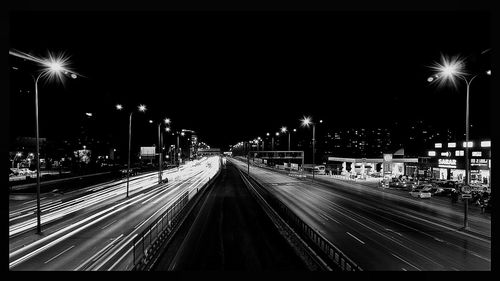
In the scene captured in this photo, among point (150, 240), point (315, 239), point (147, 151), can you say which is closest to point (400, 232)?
point (315, 239)

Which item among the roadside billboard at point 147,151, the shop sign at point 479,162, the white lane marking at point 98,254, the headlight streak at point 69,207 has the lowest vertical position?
the headlight streak at point 69,207

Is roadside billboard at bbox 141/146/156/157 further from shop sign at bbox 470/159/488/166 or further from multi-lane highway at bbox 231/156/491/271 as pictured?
shop sign at bbox 470/159/488/166

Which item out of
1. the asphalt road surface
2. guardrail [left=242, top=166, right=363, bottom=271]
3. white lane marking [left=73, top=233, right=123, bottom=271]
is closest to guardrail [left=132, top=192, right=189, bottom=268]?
the asphalt road surface

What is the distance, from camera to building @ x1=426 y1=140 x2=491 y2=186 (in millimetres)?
50625

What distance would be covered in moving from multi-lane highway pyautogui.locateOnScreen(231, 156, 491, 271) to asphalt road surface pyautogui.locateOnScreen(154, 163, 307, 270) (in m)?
3.65

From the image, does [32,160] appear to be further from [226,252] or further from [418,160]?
[418,160]

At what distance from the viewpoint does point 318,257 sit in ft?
47.8

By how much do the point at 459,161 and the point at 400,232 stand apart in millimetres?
43281

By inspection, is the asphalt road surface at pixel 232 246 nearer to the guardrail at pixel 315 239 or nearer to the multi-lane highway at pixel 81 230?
the guardrail at pixel 315 239

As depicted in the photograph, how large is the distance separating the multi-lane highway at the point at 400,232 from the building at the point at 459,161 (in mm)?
21367

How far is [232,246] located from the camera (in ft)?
62.5

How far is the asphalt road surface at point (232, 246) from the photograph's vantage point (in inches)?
622

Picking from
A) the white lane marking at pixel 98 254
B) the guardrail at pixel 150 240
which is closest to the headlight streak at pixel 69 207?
the white lane marking at pixel 98 254

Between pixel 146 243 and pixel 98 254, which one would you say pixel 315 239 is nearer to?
pixel 146 243
